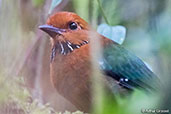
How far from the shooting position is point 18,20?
119cm

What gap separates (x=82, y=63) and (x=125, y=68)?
12 centimetres

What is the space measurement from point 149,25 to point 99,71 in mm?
192

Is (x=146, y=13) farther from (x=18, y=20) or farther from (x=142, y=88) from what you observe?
(x=18, y=20)

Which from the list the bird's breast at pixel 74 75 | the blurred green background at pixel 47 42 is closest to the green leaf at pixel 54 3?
the blurred green background at pixel 47 42

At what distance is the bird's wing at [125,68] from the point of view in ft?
3.46

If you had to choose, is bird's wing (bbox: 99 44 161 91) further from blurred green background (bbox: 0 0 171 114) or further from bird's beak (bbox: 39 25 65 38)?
bird's beak (bbox: 39 25 65 38)

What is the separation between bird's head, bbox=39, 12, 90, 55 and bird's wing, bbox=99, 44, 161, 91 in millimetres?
84

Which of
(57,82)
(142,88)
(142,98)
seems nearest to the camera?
(142,98)

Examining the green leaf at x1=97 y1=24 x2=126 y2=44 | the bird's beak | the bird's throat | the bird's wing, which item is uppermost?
the bird's beak

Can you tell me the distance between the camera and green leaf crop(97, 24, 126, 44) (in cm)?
107

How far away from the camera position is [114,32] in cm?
107

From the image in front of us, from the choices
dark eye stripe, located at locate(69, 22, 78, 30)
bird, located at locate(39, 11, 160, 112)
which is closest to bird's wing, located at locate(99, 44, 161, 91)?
bird, located at locate(39, 11, 160, 112)

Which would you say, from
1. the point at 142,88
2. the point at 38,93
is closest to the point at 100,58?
the point at 142,88

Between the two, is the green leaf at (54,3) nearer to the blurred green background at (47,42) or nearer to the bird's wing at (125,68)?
the blurred green background at (47,42)
